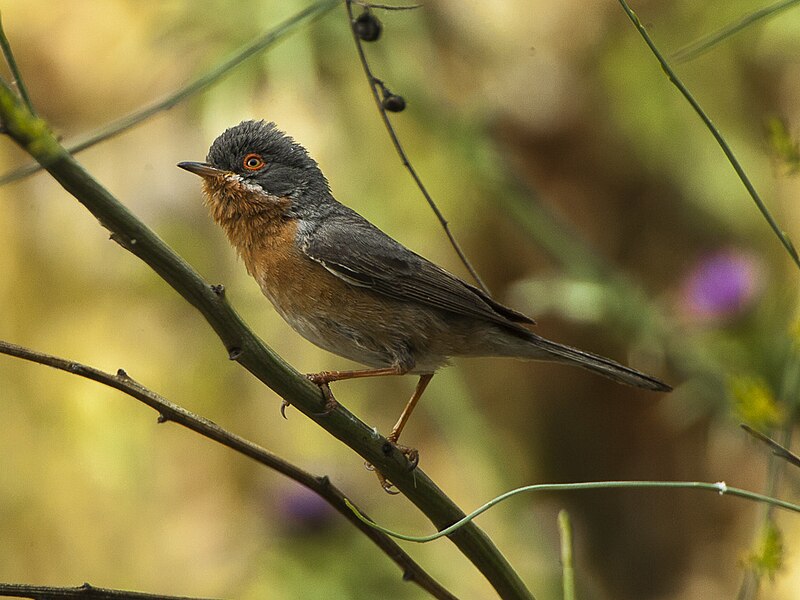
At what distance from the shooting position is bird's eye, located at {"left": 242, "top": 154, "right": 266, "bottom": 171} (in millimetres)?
4205

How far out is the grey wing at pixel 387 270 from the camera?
4.20 meters

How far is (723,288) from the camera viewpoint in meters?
5.31

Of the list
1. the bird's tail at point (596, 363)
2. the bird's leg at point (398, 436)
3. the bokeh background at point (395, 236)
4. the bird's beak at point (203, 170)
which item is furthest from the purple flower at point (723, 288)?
the bird's beak at point (203, 170)

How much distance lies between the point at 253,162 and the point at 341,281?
63 cm

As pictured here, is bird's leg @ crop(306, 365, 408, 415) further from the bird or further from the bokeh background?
the bokeh background

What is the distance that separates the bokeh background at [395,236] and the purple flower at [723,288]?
0.7 inches

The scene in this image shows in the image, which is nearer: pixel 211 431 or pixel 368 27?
pixel 211 431

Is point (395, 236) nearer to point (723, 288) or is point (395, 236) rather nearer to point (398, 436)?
point (723, 288)

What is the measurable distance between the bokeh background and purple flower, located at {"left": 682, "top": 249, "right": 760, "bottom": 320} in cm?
2

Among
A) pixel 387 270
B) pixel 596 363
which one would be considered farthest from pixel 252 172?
pixel 596 363

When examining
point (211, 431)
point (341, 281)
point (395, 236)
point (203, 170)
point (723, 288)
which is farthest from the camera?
point (395, 236)

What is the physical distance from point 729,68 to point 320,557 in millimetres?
4338

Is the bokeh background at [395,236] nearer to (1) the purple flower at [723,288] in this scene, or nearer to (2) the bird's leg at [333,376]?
(1) the purple flower at [723,288]

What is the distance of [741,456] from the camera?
26.4ft
